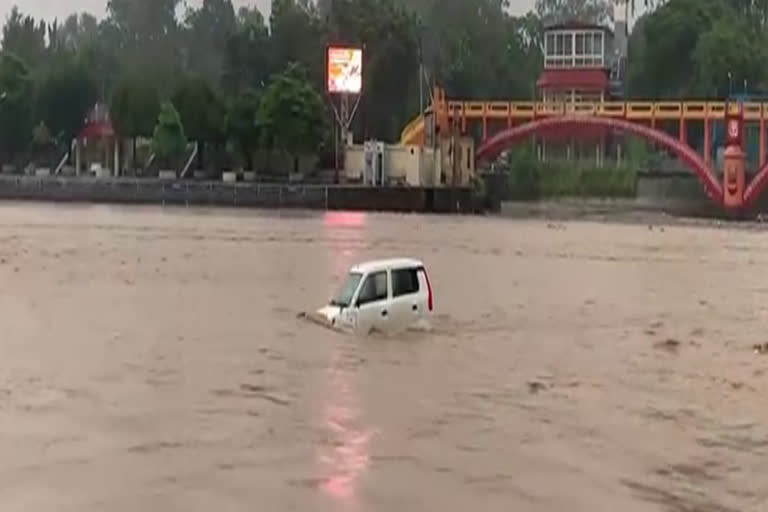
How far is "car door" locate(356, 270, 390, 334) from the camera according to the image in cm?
2148

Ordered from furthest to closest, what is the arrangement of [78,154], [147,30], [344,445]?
[147,30], [78,154], [344,445]

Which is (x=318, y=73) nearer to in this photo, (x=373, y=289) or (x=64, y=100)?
(x=64, y=100)

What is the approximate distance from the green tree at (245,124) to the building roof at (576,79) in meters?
21.8

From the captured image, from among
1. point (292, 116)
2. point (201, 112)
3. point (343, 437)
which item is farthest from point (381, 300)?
point (201, 112)

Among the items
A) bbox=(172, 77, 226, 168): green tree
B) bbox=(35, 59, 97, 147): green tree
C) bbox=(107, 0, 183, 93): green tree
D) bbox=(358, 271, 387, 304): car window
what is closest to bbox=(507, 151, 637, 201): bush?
bbox=(172, 77, 226, 168): green tree

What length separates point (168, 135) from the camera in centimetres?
9250

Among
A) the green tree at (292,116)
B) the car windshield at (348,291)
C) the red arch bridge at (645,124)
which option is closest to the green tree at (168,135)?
the green tree at (292,116)

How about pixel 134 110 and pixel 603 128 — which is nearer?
pixel 603 128

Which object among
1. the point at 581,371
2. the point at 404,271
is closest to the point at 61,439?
the point at 581,371

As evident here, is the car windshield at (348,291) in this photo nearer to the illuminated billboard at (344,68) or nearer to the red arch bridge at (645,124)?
the red arch bridge at (645,124)

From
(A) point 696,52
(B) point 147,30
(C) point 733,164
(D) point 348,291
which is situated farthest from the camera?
(B) point 147,30

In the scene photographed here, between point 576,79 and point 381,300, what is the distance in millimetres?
84195

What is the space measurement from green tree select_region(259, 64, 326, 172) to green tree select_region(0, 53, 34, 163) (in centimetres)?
2067

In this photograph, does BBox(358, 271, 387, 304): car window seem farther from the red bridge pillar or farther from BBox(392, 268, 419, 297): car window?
the red bridge pillar
